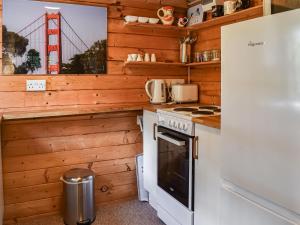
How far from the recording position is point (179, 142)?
205cm

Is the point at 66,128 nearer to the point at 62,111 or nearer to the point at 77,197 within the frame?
the point at 62,111

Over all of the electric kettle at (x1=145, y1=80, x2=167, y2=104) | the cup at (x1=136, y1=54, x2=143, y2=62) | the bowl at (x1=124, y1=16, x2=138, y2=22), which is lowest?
the electric kettle at (x1=145, y1=80, x2=167, y2=104)

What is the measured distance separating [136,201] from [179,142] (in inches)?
45.0

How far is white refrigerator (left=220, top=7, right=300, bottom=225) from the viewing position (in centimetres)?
115

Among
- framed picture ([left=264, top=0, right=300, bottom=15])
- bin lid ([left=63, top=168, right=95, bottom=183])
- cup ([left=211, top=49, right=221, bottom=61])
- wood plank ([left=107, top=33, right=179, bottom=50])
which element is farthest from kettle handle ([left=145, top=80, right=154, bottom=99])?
framed picture ([left=264, top=0, right=300, bottom=15])

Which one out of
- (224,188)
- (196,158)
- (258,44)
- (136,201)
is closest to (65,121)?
(136,201)

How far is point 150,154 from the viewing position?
2662 mm

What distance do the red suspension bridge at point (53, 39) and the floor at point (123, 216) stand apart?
4.25 ft

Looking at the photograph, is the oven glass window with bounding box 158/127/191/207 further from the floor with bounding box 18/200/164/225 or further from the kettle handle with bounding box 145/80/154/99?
the kettle handle with bounding box 145/80/154/99

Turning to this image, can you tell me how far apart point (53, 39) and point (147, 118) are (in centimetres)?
108

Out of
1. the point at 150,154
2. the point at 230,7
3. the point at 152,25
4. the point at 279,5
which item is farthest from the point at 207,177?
the point at 152,25

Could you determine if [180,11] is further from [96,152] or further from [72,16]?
[96,152]

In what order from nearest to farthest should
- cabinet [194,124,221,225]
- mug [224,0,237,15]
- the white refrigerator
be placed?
the white refrigerator
cabinet [194,124,221,225]
mug [224,0,237,15]

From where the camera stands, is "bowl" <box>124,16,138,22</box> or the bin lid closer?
the bin lid
